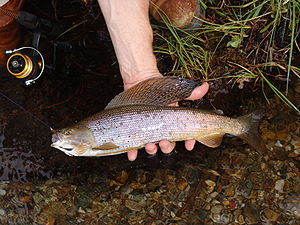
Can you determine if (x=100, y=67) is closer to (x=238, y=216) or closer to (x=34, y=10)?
(x=34, y=10)

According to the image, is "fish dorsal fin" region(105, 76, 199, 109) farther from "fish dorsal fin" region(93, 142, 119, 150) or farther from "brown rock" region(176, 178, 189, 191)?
"brown rock" region(176, 178, 189, 191)

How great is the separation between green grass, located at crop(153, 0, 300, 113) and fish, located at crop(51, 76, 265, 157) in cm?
92

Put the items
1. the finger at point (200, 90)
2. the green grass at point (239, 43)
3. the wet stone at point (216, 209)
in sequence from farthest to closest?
the green grass at point (239, 43), the wet stone at point (216, 209), the finger at point (200, 90)

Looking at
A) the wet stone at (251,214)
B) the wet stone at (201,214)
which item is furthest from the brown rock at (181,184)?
the wet stone at (251,214)

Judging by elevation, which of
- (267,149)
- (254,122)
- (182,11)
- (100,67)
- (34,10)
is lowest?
(267,149)

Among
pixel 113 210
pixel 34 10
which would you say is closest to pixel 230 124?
pixel 113 210

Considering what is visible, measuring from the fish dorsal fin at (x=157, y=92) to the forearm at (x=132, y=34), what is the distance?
0.33 meters

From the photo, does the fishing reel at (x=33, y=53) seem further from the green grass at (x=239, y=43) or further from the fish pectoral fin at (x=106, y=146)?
the green grass at (x=239, y=43)

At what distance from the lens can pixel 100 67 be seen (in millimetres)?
3705

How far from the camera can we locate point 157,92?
2602mm

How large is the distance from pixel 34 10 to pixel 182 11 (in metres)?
1.90

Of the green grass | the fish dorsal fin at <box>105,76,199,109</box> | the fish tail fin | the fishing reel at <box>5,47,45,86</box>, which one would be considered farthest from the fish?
the green grass

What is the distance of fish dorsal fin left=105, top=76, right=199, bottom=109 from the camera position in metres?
2.55

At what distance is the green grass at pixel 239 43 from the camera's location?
3.27 metres
